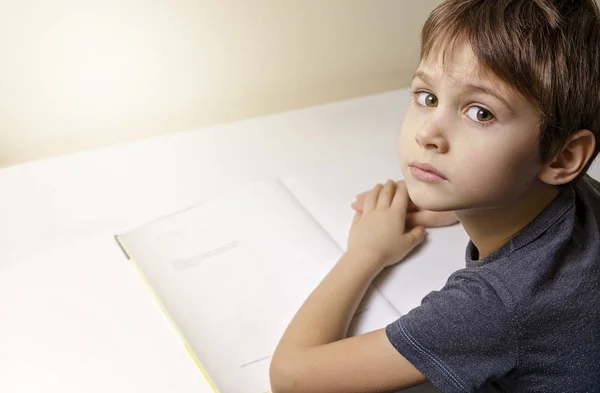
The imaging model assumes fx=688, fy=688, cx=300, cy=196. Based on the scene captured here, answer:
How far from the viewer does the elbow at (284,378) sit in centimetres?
69

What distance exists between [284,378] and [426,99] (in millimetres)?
316

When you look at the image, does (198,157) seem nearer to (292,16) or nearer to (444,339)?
(292,16)

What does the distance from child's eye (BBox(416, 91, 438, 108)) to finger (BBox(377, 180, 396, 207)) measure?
24 cm

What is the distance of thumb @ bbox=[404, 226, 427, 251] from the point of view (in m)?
0.87

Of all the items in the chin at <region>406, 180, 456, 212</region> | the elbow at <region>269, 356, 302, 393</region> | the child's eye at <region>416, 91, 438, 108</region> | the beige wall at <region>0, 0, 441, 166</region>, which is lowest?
the elbow at <region>269, 356, 302, 393</region>

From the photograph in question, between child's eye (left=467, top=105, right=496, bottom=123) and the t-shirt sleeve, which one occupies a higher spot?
child's eye (left=467, top=105, right=496, bottom=123)

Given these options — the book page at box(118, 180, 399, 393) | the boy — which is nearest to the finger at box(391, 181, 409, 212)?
the book page at box(118, 180, 399, 393)

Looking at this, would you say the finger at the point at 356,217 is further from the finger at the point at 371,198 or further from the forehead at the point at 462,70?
the forehead at the point at 462,70

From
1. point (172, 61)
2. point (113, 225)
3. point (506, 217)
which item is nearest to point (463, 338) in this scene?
point (506, 217)

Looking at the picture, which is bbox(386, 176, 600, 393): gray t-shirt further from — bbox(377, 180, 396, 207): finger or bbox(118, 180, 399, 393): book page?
bbox(377, 180, 396, 207): finger

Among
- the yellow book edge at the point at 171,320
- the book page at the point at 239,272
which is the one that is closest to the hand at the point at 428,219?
the book page at the point at 239,272

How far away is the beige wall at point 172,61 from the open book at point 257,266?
0.87ft

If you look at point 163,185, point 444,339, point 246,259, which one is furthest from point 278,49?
point 444,339

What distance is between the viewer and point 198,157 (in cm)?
107
